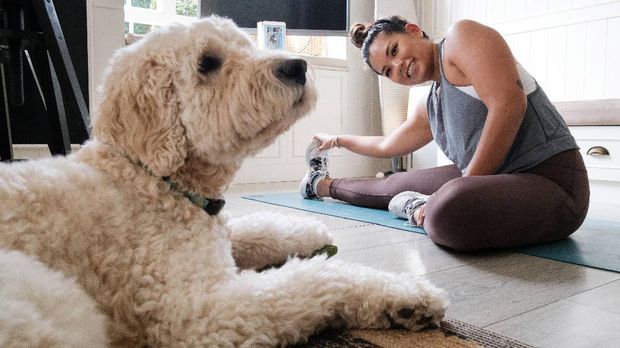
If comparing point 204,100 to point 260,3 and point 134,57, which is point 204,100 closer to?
point 134,57

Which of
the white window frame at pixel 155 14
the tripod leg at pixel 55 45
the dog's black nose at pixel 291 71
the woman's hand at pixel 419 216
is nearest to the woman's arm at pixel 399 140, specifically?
the woman's hand at pixel 419 216

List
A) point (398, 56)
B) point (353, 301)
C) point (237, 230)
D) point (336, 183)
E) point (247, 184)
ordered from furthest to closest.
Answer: point (247, 184) < point (336, 183) < point (398, 56) < point (237, 230) < point (353, 301)

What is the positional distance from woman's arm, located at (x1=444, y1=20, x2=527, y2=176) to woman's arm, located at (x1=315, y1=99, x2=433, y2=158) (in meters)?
0.79

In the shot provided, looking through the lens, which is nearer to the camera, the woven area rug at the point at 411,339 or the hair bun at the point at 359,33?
the woven area rug at the point at 411,339

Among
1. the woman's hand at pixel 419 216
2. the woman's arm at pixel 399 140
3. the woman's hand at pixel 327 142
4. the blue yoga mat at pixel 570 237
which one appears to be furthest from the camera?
the woman's hand at pixel 327 142

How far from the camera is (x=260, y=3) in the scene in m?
4.06

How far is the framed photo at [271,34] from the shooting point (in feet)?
12.8

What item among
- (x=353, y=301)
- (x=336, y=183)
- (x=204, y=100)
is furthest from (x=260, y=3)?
(x=353, y=301)

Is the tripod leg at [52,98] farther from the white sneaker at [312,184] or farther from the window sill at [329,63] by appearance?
the window sill at [329,63]

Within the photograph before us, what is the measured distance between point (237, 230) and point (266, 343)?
59cm

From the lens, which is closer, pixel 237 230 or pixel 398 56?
pixel 237 230

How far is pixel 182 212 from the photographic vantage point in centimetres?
101

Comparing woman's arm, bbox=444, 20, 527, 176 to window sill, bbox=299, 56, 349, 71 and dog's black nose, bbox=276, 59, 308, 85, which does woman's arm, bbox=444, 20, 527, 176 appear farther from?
window sill, bbox=299, 56, 349, 71

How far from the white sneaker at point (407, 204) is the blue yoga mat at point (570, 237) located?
3 centimetres
